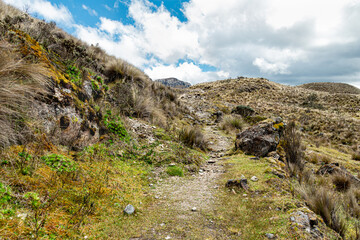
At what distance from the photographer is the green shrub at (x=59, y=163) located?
292 cm

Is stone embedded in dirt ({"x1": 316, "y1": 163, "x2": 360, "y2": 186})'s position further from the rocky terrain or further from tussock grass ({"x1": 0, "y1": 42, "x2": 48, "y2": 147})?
tussock grass ({"x1": 0, "y1": 42, "x2": 48, "y2": 147})

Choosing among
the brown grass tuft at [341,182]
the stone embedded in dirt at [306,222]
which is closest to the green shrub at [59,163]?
the stone embedded in dirt at [306,222]

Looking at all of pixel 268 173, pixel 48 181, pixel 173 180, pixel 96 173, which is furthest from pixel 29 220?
pixel 268 173

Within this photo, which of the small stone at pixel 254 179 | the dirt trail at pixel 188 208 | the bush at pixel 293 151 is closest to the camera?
the dirt trail at pixel 188 208

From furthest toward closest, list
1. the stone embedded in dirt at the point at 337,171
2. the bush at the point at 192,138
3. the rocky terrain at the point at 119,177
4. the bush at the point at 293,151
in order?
the bush at the point at 192,138 → the bush at the point at 293,151 → the stone embedded in dirt at the point at 337,171 → the rocky terrain at the point at 119,177

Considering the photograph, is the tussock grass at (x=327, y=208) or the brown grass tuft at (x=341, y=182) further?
the brown grass tuft at (x=341, y=182)

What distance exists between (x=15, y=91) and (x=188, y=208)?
12.6ft

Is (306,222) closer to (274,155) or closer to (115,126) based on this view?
(274,155)

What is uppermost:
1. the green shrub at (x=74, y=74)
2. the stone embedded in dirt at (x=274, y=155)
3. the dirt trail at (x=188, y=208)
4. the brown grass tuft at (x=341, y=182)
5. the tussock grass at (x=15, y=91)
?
the green shrub at (x=74, y=74)

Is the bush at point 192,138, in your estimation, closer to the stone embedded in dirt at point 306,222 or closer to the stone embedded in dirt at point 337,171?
the stone embedded in dirt at point 337,171

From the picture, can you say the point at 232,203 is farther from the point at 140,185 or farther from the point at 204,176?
the point at 140,185

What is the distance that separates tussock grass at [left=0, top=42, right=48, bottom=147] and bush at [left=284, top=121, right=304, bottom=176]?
7.24 metres

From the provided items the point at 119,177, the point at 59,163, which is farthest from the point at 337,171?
the point at 59,163

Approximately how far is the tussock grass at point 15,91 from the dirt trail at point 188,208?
8.98 ft
